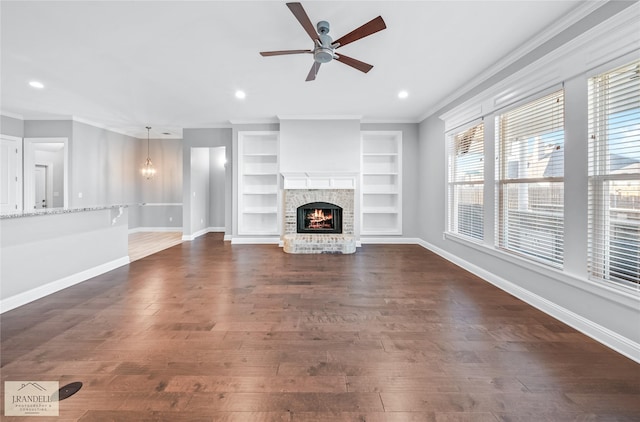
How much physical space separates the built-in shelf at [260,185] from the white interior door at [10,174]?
178 inches

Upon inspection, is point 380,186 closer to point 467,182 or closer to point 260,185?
point 467,182

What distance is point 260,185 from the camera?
649 centimetres

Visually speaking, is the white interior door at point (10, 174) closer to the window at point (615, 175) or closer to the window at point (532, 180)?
the window at point (532, 180)

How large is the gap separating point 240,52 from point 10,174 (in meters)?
5.97

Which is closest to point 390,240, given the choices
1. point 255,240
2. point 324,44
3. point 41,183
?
point 255,240

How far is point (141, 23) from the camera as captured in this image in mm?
2602

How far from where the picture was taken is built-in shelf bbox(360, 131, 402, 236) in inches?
246

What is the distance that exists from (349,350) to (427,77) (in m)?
3.69

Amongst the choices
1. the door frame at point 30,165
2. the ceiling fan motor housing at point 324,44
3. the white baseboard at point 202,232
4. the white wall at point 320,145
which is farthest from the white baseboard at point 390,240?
the door frame at point 30,165

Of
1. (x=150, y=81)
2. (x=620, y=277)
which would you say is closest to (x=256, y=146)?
(x=150, y=81)

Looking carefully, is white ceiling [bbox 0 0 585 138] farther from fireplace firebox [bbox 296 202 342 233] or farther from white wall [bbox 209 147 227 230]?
white wall [bbox 209 147 227 230]

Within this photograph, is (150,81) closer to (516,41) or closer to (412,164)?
(516,41)

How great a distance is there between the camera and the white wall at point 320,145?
5.81 metres

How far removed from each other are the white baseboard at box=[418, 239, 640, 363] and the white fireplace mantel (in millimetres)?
2938
